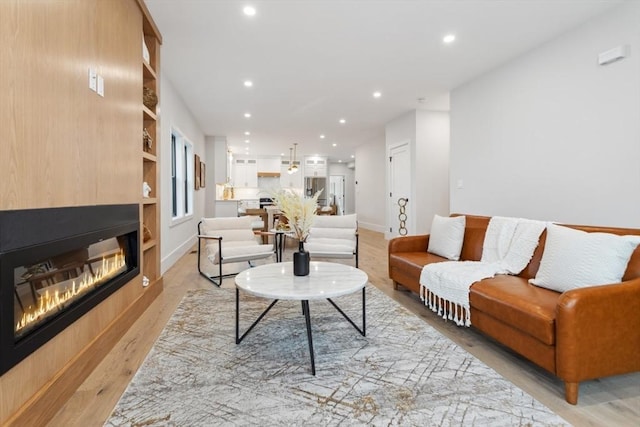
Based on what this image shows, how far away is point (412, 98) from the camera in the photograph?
18.5 feet

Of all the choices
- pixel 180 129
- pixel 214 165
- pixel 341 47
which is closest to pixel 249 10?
pixel 341 47

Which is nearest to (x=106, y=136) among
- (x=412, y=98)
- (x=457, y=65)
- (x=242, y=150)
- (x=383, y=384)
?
(x=383, y=384)

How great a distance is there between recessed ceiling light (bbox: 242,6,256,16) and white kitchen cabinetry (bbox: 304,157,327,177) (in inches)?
363

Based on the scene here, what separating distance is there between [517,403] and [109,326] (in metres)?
2.57

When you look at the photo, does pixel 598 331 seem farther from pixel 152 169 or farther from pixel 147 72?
pixel 147 72

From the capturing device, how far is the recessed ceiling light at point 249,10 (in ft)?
9.46

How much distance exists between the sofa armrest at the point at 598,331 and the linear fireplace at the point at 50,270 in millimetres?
2530

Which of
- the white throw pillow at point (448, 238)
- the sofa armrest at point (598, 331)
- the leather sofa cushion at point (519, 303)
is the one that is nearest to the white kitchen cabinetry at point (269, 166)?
the white throw pillow at point (448, 238)

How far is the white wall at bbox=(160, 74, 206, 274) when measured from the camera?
14.4 feet

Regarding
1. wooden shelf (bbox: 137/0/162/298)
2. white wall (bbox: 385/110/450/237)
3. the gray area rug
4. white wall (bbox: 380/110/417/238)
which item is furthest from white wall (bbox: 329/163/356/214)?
the gray area rug

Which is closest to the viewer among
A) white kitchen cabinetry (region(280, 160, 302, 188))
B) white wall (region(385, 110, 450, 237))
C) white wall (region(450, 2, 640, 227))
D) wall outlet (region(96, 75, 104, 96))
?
wall outlet (region(96, 75, 104, 96))

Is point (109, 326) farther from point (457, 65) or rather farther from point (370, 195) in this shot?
point (370, 195)

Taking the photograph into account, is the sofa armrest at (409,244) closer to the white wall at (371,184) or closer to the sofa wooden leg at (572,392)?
the sofa wooden leg at (572,392)

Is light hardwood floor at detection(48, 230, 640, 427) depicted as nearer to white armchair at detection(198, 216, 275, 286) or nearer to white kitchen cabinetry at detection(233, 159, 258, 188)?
white armchair at detection(198, 216, 275, 286)
